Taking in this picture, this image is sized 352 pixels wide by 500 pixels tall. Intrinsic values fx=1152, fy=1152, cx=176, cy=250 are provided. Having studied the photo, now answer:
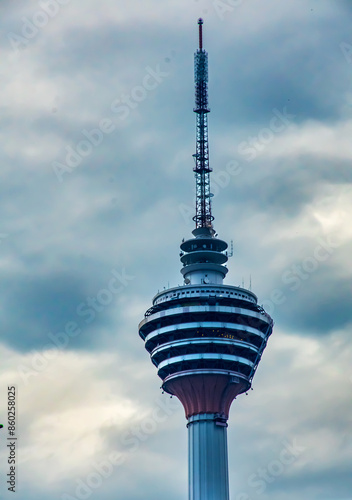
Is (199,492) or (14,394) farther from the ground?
(199,492)

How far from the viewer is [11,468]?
141750 millimetres

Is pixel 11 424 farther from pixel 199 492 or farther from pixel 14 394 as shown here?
pixel 199 492

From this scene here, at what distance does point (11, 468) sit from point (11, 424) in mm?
5398

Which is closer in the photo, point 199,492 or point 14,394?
point 14,394

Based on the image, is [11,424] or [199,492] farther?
[199,492]

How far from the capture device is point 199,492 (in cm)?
19938

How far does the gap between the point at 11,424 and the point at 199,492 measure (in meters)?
65.7

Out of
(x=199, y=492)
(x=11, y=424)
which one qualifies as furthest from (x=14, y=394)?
(x=199, y=492)

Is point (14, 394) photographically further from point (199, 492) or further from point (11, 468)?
point (199, 492)

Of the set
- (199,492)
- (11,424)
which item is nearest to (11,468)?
(11,424)

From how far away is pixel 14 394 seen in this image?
138375 millimetres

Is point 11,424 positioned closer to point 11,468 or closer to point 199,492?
point 11,468

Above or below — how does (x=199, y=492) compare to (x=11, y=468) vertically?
above
